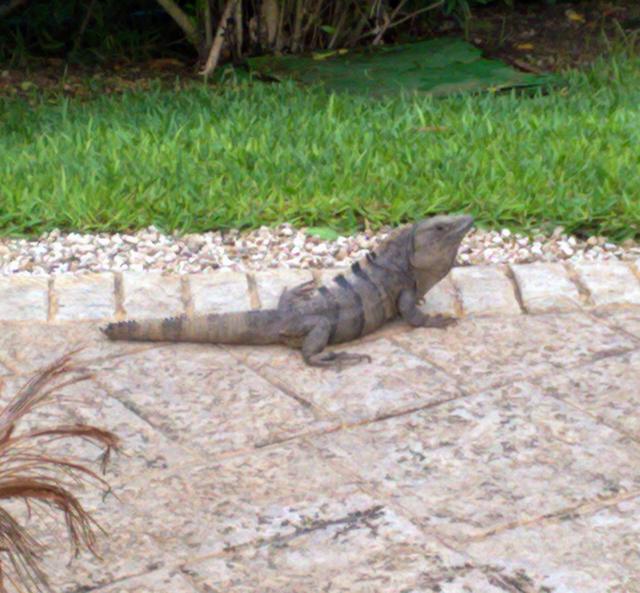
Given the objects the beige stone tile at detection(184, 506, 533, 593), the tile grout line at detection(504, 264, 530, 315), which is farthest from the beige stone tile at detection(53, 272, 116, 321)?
the beige stone tile at detection(184, 506, 533, 593)

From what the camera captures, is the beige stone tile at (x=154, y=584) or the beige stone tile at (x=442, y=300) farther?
the beige stone tile at (x=442, y=300)

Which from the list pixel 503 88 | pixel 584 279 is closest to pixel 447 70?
pixel 503 88

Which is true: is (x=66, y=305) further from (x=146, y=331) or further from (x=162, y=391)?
(x=162, y=391)

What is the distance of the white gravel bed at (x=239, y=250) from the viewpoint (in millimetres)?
5430

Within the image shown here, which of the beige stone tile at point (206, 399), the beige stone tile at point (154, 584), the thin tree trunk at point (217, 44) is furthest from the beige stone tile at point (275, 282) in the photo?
the thin tree trunk at point (217, 44)

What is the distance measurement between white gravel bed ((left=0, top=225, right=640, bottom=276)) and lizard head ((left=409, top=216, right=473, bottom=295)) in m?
0.53

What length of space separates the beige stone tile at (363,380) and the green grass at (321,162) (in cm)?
99

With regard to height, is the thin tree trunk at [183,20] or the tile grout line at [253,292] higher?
the thin tree trunk at [183,20]

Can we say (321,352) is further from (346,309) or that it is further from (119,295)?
(119,295)

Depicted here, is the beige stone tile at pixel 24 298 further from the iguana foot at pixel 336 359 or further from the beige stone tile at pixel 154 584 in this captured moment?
the beige stone tile at pixel 154 584

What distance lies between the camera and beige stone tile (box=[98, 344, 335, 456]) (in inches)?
168

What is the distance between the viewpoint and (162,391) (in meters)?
4.55

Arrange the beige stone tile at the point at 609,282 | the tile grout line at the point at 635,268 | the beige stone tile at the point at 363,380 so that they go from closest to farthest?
the beige stone tile at the point at 363,380, the beige stone tile at the point at 609,282, the tile grout line at the point at 635,268

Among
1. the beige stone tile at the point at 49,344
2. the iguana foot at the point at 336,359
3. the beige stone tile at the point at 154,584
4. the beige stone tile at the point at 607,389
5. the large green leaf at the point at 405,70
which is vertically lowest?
the beige stone tile at the point at 154,584
